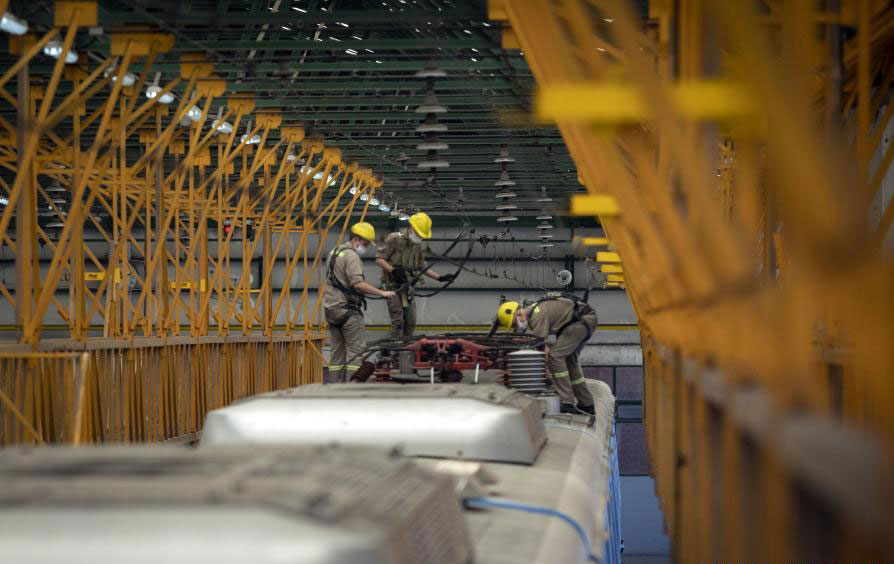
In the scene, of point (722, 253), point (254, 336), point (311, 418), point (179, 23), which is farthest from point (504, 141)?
point (722, 253)

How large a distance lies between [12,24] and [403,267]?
19.5ft

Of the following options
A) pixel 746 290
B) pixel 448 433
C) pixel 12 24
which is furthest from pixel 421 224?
pixel 746 290

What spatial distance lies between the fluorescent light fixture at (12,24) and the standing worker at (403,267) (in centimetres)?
548

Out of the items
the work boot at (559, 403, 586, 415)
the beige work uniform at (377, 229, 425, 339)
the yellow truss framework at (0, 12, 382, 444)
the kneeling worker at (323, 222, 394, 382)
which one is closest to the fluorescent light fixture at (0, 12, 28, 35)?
the yellow truss framework at (0, 12, 382, 444)

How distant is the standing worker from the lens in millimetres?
16438

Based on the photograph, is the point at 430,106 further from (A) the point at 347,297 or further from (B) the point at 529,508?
(B) the point at 529,508

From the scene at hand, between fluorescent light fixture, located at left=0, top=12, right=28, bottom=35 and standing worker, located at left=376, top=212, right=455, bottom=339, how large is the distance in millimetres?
5476

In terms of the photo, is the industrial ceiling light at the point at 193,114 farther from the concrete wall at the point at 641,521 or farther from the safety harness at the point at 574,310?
the concrete wall at the point at 641,521

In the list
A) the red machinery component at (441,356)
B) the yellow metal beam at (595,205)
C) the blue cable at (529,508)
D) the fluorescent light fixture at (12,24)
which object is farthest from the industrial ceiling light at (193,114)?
the blue cable at (529,508)

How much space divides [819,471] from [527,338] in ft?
35.3

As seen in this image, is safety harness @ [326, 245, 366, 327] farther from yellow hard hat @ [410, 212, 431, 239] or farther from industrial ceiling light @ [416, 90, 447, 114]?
industrial ceiling light @ [416, 90, 447, 114]

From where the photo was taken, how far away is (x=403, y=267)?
16.7m

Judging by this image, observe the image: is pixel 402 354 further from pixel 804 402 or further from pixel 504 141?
pixel 504 141

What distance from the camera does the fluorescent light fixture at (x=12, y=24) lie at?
12781mm
